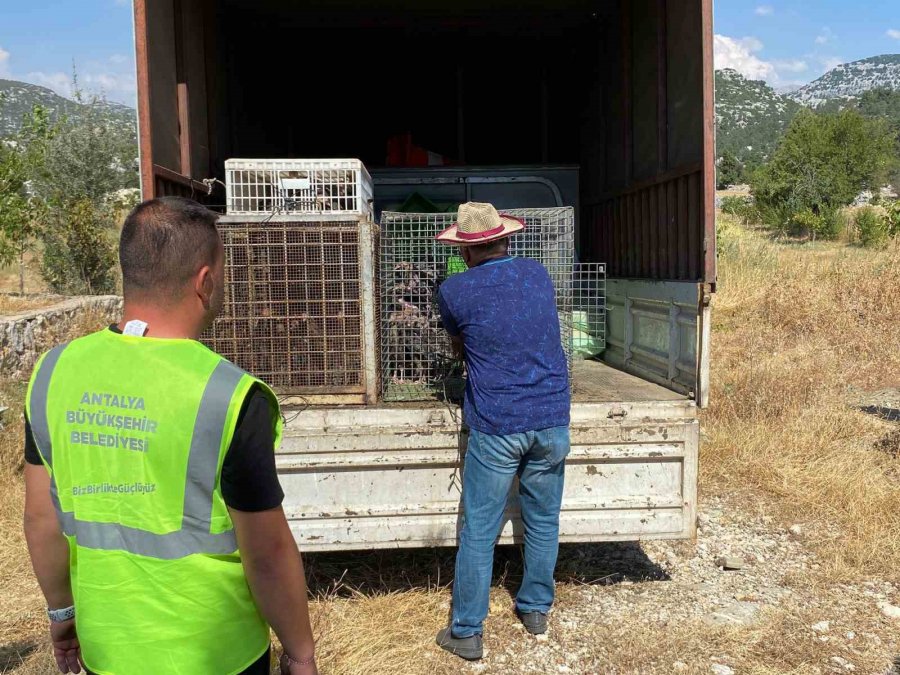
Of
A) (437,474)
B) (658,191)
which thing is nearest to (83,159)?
(658,191)

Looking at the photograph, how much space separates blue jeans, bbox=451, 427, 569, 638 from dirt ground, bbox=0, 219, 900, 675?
11.7 inches

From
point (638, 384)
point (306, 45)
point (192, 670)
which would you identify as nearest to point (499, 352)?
point (638, 384)

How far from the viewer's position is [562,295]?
12.9ft

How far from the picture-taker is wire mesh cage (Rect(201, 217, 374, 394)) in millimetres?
3322

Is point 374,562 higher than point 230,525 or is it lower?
lower

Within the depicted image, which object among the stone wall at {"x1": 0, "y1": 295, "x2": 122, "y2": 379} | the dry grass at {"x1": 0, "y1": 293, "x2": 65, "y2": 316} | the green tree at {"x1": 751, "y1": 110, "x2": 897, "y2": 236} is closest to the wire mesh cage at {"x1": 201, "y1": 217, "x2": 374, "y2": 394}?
the stone wall at {"x1": 0, "y1": 295, "x2": 122, "y2": 379}

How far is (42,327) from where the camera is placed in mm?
7719

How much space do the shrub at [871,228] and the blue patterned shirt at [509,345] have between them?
586 inches

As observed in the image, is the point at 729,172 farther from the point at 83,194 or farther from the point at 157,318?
the point at 157,318

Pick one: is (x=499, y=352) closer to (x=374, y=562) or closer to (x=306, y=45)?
(x=374, y=562)

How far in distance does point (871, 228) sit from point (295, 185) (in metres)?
17.5

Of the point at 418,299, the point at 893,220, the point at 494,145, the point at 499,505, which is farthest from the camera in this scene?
the point at 893,220

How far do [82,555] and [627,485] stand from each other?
2415 millimetres

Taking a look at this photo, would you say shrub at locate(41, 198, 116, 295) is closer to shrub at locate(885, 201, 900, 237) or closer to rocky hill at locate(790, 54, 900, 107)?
shrub at locate(885, 201, 900, 237)
